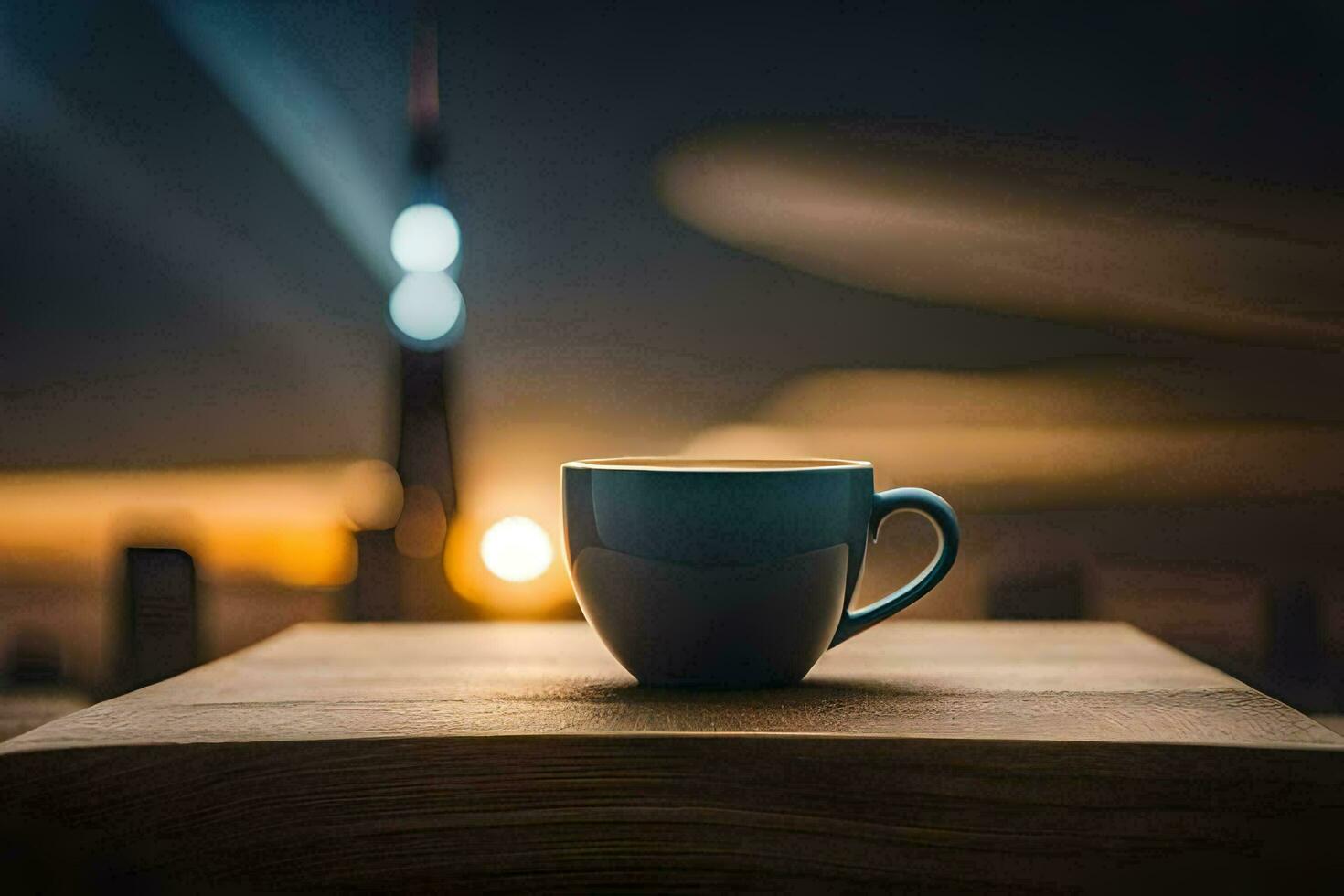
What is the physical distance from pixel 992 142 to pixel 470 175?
56 cm

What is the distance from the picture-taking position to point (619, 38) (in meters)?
1.16

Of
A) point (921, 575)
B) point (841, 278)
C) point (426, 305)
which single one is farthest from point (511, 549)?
point (921, 575)

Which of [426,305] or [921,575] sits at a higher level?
[426,305]

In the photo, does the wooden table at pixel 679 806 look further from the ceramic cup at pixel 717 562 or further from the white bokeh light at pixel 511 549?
the white bokeh light at pixel 511 549

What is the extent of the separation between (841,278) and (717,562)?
68 centimetres

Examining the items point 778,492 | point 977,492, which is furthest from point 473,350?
point 778,492

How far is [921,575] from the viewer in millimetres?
603

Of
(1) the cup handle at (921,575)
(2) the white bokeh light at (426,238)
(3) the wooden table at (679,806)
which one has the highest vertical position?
(2) the white bokeh light at (426,238)

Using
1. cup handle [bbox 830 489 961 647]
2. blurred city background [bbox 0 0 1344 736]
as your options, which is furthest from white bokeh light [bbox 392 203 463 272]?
cup handle [bbox 830 489 961 647]

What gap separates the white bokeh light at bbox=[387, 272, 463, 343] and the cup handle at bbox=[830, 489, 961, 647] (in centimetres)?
67

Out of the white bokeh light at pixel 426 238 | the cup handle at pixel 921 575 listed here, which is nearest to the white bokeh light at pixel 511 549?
the white bokeh light at pixel 426 238

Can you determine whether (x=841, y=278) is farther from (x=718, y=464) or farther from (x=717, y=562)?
(x=717, y=562)

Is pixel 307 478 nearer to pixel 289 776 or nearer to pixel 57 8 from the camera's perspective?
pixel 57 8

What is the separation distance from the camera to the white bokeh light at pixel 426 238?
1140 millimetres
